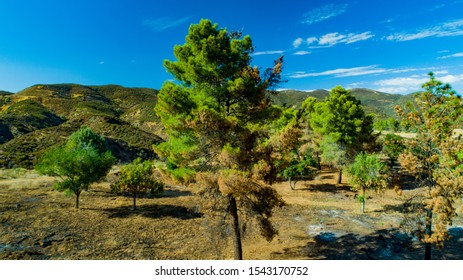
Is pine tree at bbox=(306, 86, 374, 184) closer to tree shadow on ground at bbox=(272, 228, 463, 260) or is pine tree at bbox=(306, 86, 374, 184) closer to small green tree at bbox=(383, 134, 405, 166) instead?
small green tree at bbox=(383, 134, 405, 166)

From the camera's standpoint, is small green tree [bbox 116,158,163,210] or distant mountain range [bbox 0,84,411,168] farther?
distant mountain range [bbox 0,84,411,168]

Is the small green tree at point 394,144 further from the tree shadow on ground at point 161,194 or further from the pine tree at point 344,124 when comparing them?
the tree shadow on ground at point 161,194

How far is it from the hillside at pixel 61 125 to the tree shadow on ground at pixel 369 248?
42.4m

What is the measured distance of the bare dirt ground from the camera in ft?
42.9

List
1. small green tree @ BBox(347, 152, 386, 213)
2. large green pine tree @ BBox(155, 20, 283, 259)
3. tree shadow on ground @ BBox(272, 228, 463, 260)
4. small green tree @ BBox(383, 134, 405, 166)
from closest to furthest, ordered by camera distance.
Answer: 1. large green pine tree @ BBox(155, 20, 283, 259)
2. small green tree @ BBox(383, 134, 405, 166)
3. tree shadow on ground @ BBox(272, 228, 463, 260)
4. small green tree @ BBox(347, 152, 386, 213)

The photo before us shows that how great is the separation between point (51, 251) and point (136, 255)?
13.7 feet

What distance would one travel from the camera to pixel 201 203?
10.4m

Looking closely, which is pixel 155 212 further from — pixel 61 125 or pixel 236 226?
pixel 61 125

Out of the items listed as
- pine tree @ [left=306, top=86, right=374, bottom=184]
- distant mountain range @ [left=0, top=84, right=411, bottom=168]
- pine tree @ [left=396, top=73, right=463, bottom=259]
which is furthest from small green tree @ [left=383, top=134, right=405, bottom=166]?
pine tree @ [left=306, top=86, right=374, bottom=184]

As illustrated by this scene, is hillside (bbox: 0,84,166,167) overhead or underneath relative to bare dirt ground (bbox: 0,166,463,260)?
overhead

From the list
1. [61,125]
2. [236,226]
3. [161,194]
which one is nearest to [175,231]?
[236,226]

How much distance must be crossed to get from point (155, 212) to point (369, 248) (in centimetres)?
1439

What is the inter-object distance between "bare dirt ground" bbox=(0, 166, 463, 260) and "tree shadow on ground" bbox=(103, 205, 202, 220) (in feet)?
0.23

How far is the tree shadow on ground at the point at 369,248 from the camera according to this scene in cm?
1302
